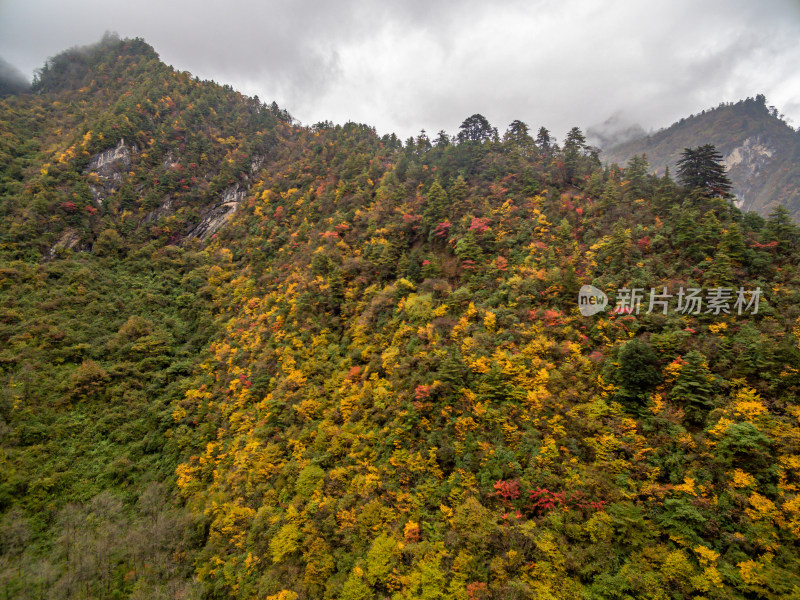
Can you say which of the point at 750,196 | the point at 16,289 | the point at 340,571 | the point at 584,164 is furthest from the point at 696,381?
the point at 750,196

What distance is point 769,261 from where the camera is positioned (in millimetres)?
18922

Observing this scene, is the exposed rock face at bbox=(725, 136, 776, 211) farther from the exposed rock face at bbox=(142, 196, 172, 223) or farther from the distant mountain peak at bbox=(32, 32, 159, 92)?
the distant mountain peak at bbox=(32, 32, 159, 92)

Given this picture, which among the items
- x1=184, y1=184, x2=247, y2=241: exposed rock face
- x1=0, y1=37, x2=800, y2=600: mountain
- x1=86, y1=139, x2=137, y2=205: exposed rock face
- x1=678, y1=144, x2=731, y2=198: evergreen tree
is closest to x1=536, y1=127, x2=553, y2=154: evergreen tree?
x1=0, y1=37, x2=800, y2=600: mountain

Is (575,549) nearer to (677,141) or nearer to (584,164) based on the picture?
(584,164)

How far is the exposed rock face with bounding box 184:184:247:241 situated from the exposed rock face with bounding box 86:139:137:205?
14916 millimetres

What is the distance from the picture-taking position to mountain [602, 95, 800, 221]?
7106cm

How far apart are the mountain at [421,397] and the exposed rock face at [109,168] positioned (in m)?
6.26

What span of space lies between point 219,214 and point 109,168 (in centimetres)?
1956

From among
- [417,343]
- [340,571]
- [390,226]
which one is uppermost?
[390,226]

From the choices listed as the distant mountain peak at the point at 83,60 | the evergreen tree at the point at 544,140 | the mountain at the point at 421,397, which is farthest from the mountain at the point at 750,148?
the distant mountain peak at the point at 83,60

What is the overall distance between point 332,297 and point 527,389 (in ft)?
70.7

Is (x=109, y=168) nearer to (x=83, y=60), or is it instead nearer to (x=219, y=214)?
(x=219, y=214)

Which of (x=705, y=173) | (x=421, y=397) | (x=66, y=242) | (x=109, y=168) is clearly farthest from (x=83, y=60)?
(x=705, y=173)

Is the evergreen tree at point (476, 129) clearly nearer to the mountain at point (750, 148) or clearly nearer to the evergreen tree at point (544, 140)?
the evergreen tree at point (544, 140)
